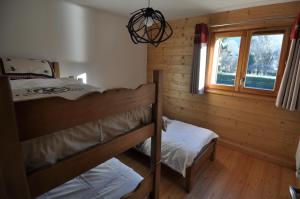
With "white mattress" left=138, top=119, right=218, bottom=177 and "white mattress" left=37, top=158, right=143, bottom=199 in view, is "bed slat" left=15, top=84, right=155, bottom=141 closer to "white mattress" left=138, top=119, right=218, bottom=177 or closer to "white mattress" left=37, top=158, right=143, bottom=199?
"white mattress" left=37, top=158, right=143, bottom=199

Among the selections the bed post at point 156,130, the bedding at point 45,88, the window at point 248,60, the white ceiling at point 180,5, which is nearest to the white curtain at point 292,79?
the window at point 248,60

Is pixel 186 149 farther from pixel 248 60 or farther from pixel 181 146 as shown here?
pixel 248 60

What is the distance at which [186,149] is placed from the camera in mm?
1895

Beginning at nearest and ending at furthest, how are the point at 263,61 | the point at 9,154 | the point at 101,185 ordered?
the point at 9,154
the point at 101,185
the point at 263,61

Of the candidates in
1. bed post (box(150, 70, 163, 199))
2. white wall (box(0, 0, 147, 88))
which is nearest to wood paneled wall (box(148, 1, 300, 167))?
white wall (box(0, 0, 147, 88))

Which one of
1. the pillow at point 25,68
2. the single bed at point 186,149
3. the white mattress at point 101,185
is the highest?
the pillow at point 25,68

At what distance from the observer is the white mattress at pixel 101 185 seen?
113cm

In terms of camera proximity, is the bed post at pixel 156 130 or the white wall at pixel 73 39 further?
the white wall at pixel 73 39

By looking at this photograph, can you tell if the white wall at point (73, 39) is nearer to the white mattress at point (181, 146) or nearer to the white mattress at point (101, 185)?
the white mattress at point (181, 146)

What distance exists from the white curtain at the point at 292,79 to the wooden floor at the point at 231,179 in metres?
0.90

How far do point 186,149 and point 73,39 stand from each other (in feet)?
7.42

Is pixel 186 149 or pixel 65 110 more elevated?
pixel 65 110

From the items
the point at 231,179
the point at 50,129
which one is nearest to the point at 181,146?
the point at 231,179

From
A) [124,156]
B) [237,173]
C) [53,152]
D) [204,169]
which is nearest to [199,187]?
[204,169]
